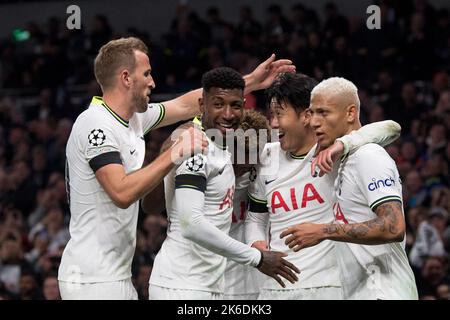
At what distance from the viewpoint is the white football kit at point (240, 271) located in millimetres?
6250

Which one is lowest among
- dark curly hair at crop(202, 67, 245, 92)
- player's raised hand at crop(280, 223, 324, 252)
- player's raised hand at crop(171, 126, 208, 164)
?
player's raised hand at crop(280, 223, 324, 252)

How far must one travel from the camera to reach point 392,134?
19.5ft

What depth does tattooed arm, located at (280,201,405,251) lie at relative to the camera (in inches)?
207

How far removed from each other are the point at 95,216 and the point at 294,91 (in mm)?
1414

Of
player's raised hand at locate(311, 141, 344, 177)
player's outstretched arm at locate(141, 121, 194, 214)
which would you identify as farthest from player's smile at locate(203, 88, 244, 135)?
player's raised hand at locate(311, 141, 344, 177)

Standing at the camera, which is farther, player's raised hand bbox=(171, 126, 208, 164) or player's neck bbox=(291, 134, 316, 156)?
player's neck bbox=(291, 134, 316, 156)

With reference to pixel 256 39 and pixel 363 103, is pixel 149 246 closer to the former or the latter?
pixel 363 103

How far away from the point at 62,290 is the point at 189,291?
28.2 inches

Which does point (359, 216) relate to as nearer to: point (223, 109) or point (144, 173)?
point (223, 109)

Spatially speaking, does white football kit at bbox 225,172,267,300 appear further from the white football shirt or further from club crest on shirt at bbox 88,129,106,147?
club crest on shirt at bbox 88,129,106,147

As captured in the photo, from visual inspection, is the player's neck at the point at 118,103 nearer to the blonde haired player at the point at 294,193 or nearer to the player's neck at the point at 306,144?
the blonde haired player at the point at 294,193

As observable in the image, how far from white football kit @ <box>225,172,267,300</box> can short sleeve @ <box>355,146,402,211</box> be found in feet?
3.15

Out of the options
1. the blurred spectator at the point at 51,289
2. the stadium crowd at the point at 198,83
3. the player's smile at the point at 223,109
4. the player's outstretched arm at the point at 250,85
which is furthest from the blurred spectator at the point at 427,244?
the player's smile at the point at 223,109

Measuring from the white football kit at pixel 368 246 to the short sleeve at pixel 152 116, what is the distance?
1.39m
